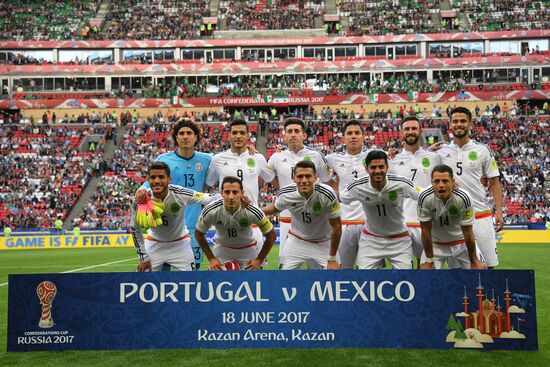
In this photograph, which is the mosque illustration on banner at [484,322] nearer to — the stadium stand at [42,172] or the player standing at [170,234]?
the player standing at [170,234]

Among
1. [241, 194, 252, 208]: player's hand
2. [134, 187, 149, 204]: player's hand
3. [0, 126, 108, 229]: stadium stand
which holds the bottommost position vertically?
[0, 126, 108, 229]: stadium stand

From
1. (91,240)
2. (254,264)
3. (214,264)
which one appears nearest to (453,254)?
(254,264)

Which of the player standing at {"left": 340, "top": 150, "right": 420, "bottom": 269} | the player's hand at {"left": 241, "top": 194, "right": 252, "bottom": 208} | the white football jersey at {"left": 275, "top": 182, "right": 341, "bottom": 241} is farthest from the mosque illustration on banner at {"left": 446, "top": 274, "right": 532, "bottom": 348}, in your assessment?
the player's hand at {"left": 241, "top": 194, "right": 252, "bottom": 208}

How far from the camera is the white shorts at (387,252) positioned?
715 centimetres

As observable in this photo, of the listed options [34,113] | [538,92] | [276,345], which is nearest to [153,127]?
[34,113]

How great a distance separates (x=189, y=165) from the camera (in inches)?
314

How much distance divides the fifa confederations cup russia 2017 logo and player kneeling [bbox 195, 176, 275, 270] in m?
1.60

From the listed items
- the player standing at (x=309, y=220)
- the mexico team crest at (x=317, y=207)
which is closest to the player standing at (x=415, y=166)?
the player standing at (x=309, y=220)

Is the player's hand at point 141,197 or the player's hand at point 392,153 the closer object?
the player's hand at point 141,197

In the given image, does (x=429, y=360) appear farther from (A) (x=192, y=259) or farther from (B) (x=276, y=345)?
(A) (x=192, y=259)

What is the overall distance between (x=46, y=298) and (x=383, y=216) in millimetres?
3650

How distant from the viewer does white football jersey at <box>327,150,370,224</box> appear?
8.05 meters

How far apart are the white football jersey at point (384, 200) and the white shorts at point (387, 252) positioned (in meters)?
0.08

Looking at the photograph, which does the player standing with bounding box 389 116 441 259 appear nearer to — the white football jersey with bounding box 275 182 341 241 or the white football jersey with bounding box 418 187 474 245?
the white football jersey with bounding box 418 187 474 245
